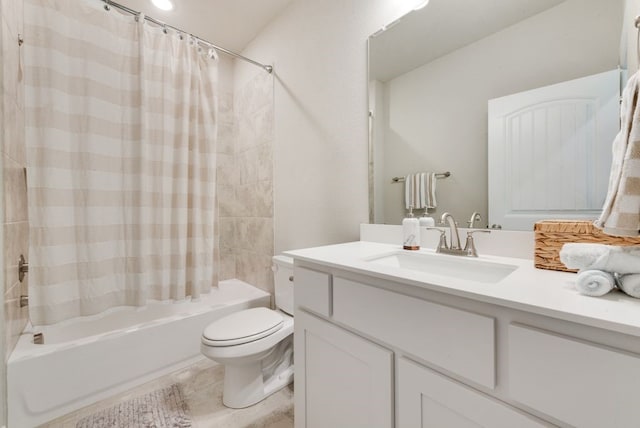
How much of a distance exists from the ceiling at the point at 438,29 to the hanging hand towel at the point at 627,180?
21.6 inches

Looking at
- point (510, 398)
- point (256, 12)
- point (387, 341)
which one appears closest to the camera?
point (510, 398)

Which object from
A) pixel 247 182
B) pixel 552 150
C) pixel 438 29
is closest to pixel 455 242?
pixel 552 150

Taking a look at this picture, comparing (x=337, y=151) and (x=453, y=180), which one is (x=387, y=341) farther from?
(x=337, y=151)

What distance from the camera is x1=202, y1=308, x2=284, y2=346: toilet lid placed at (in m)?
1.27

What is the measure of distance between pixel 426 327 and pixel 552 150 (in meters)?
0.75

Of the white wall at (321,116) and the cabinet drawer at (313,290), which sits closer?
the cabinet drawer at (313,290)

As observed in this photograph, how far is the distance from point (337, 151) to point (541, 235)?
104 centimetres

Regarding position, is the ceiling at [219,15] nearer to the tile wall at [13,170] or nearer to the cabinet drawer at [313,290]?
the tile wall at [13,170]

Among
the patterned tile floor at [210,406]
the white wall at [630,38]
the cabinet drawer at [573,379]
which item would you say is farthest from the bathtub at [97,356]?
the white wall at [630,38]

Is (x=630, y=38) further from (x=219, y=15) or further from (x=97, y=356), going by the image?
(x=97, y=356)

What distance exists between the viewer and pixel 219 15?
194 cm

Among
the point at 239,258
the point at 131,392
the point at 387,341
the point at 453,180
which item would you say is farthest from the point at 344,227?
the point at 131,392

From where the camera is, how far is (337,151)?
1.54 m

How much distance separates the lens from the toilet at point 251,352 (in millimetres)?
1266
